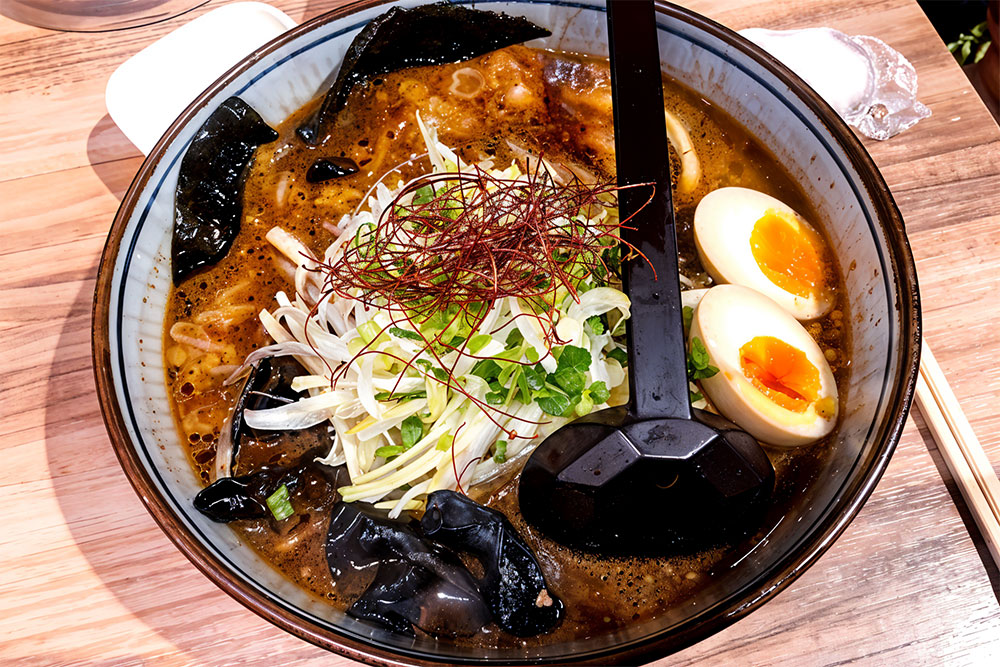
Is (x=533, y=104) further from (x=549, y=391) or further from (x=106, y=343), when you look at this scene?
(x=106, y=343)

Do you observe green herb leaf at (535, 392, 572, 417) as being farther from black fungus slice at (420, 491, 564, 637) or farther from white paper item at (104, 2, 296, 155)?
white paper item at (104, 2, 296, 155)

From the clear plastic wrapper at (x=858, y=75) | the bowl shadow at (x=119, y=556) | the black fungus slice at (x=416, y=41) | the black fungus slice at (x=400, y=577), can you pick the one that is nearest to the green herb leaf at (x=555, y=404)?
the black fungus slice at (x=400, y=577)

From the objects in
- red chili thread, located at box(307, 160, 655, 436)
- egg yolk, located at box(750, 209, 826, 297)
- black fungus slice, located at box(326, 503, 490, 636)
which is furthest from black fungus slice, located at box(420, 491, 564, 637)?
egg yolk, located at box(750, 209, 826, 297)

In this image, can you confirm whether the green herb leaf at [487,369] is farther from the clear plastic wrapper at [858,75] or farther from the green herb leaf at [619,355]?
the clear plastic wrapper at [858,75]

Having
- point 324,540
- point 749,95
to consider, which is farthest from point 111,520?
point 749,95

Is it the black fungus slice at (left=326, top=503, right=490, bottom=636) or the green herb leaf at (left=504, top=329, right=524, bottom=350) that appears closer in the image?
the black fungus slice at (left=326, top=503, right=490, bottom=636)

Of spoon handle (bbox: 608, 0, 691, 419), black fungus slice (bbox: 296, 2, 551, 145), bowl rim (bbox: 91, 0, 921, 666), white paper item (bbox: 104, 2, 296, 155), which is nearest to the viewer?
bowl rim (bbox: 91, 0, 921, 666)
